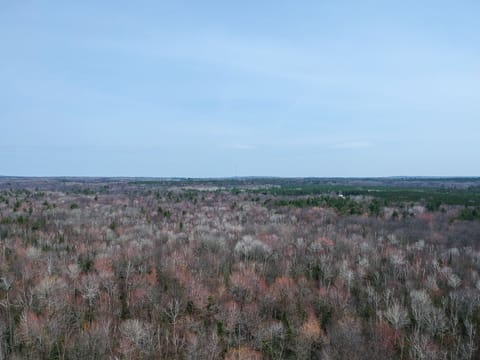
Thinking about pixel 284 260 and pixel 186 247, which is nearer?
pixel 284 260

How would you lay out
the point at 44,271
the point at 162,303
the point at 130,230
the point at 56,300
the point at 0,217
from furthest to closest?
the point at 0,217 < the point at 130,230 < the point at 44,271 < the point at 162,303 < the point at 56,300

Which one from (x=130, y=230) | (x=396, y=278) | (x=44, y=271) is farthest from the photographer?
(x=130, y=230)

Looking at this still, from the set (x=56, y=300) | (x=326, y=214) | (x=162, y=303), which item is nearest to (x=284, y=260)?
(x=162, y=303)

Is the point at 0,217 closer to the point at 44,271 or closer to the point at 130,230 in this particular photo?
the point at 130,230

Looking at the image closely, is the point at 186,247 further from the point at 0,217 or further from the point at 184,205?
the point at 184,205

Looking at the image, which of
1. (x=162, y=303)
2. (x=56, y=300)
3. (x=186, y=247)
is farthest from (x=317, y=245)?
(x=56, y=300)

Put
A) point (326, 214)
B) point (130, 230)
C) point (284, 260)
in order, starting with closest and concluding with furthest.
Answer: point (284, 260) < point (130, 230) < point (326, 214)
